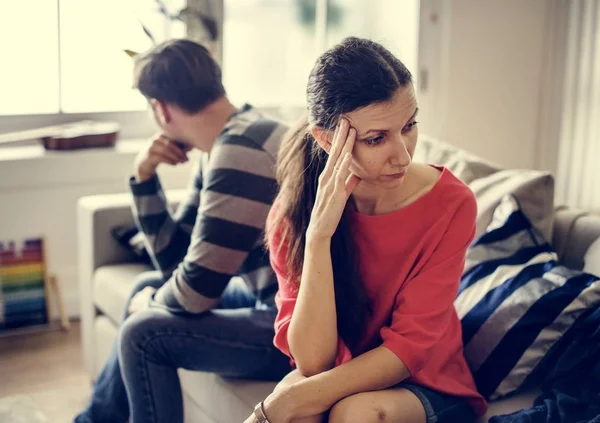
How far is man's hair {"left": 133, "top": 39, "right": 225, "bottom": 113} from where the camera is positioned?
1.96 metres

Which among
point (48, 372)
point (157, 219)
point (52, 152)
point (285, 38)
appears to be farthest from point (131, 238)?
point (285, 38)

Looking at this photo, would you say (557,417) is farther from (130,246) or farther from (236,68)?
(236,68)

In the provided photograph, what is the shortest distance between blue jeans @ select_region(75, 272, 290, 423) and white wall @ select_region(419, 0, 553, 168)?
6.27ft

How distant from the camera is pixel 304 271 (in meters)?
1.54

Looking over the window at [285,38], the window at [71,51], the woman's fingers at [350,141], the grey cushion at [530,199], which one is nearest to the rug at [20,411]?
the woman's fingers at [350,141]

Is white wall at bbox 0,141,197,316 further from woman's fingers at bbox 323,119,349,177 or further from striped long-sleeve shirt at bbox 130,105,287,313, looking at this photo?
woman's fingers at bbox 323,119,349,177

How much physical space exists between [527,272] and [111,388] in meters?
1.05

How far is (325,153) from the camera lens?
161 centimetres

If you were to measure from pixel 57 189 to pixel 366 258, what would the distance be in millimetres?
1856

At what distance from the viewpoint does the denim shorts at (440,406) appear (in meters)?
1.49

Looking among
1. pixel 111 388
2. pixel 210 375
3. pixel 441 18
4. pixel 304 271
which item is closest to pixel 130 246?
pixel 111 388

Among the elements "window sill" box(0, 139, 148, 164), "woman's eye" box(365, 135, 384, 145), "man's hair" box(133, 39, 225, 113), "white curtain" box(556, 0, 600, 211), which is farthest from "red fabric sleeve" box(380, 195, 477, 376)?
"white curtain" box(556, 0, 600, 211)

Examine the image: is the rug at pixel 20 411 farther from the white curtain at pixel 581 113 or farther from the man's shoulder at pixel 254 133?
the white curtain at pixel 581 113

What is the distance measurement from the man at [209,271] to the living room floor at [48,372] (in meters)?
0.63
